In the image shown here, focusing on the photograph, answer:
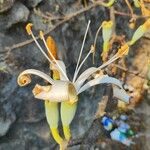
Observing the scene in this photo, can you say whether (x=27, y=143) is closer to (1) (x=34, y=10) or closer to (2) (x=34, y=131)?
(2) (x=34, y=131)

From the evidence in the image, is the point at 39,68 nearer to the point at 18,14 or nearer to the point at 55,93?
the point at 18,14

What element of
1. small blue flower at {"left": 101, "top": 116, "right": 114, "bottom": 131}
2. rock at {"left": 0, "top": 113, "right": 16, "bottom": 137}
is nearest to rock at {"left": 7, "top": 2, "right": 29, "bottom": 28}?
rock at {"left": 0, "top": 113, "right": 16, "bottom": 137}

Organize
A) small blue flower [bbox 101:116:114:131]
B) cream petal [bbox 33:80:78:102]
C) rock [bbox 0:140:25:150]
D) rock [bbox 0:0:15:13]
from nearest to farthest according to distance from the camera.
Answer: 1. cream petal [bbox 33:80:78:102]
2. rock [bbox 0:0:15:13]
3. rock [bbox 0:140:25:150]
4. small blue flower [bbox 101:116:114:131]

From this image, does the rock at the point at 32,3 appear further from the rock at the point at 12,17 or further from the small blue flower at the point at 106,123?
the small blue flower at the point at 106,123

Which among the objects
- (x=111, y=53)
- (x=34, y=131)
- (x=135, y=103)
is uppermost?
(x=111, y=53)

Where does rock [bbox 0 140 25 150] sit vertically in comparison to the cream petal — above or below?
below

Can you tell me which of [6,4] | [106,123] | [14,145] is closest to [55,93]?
[6,4]

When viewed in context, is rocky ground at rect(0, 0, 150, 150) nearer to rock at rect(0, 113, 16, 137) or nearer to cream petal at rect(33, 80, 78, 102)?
rock at rect(0, 113, 16, 137)

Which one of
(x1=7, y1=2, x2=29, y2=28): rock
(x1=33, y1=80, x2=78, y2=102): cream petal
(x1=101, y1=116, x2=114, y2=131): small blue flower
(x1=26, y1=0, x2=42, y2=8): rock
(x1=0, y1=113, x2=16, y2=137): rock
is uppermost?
(x1=33, y1=80, x2=78, y2=102): cream petal

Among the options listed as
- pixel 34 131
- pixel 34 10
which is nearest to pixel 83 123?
pixel 34 131
